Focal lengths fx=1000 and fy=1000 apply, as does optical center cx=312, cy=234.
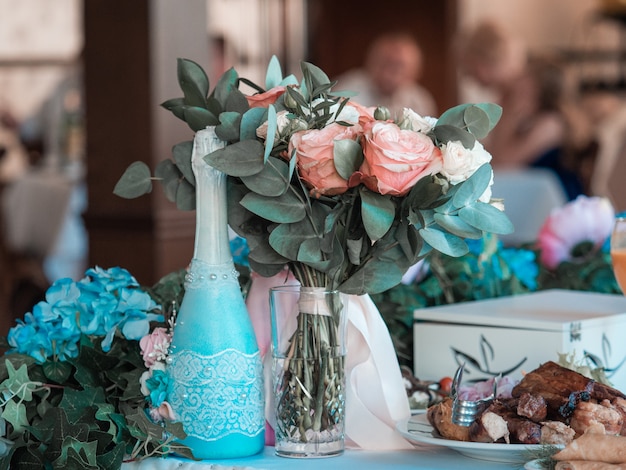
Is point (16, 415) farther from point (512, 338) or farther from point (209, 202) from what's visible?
point (512, 338)

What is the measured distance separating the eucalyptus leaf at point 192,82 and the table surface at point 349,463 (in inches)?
14.4

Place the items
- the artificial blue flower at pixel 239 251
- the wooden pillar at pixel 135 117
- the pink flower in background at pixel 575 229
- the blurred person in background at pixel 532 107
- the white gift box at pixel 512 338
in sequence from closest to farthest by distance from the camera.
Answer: the white gift box at pixel 512 338
the artificial blue flower at pixel 239 251
the pink flower in background at pixel 575 229
the wooden pillar at pixel 135 117
the blurred person in background at pixel 532 107

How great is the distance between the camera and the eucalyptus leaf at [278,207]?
93cm

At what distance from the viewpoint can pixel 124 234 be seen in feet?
8.14

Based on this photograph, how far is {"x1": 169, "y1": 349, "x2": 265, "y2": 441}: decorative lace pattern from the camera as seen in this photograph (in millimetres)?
960

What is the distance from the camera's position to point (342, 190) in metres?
0.92

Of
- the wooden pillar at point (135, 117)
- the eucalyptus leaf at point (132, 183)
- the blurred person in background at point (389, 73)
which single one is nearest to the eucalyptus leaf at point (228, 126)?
the eucalyptus leaf at point (132, 183)

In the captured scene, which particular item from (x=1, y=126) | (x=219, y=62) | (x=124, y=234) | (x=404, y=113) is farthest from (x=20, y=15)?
(x=404, y=113)

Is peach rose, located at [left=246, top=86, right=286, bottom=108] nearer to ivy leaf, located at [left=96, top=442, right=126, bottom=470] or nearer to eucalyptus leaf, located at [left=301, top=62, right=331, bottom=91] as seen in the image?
eucalyptus leaf, located at [left=301, top=62, right=331, bottom=91]

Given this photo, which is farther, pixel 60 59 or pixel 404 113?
pixel 60 59

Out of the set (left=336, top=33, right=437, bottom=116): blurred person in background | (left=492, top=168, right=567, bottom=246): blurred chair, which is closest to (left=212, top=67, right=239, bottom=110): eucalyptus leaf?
(left=492, top=168, right=567, bottom=246): blurred chair

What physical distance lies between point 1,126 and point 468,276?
5.60m

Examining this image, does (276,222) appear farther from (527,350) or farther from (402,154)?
(527,350)

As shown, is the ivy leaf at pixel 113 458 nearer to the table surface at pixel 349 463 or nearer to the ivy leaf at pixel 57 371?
the table surface at pixel 349 463
